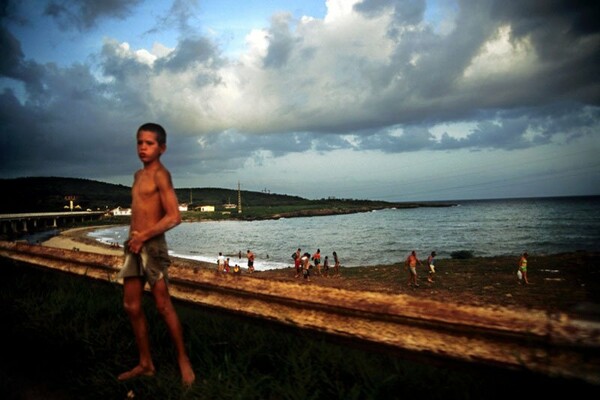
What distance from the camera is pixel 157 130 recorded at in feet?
9.02

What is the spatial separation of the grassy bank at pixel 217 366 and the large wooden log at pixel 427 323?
3.9 inches

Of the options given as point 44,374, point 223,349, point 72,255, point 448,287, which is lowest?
point 448,287

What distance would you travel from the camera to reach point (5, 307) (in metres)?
4.65

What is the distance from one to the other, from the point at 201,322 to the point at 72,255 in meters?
4.09

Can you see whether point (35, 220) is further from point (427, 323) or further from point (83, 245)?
point (427, 323)

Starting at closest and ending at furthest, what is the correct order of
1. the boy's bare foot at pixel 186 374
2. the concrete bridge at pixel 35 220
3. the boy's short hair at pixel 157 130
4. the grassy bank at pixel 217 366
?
the grassy bank at pixel 217 366, the boy's bare foot at pixel 186 374, the boy's short hair at pixel 157 130, the concrete bridge at pixel 35 220

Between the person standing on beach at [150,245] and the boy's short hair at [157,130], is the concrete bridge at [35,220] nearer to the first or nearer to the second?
the person standing on beach at [150,245]

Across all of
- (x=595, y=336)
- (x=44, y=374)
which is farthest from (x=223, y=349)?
(x=595, y=336)

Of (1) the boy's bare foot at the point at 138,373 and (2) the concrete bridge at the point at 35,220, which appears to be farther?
(2) the concrete bridge at the point at 35,220

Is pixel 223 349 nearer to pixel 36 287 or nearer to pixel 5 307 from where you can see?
pixel 5 307

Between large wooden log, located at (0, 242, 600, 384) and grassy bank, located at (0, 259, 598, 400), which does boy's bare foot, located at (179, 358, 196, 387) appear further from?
large wooden log, located at (0, 242, 600, 384)

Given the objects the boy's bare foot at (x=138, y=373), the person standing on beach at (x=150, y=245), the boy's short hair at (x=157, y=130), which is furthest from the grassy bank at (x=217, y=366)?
the boy's short hair at (x=157, y=130)

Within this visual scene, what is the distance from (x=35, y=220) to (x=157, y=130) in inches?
4456

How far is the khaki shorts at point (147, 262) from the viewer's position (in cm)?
260
